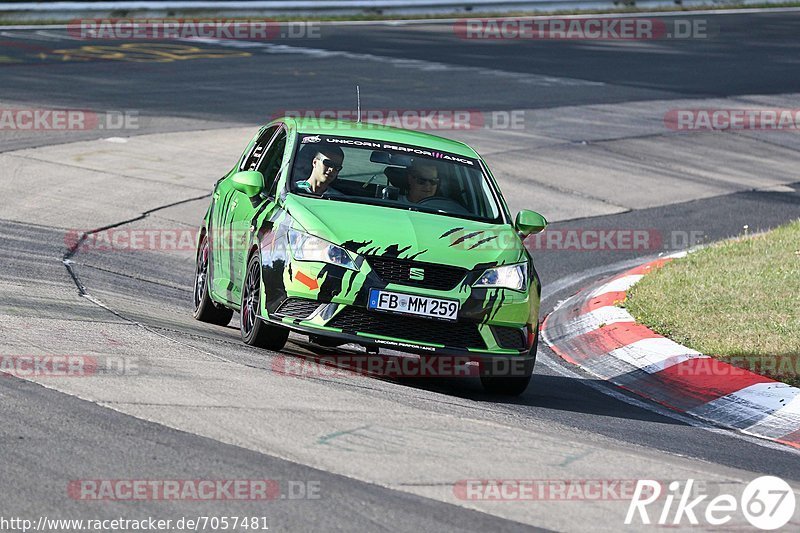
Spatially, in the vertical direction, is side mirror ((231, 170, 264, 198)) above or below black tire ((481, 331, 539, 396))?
above

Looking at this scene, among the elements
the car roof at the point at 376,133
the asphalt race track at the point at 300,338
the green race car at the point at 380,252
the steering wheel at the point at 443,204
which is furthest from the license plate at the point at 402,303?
the car roof at the point at 376,133

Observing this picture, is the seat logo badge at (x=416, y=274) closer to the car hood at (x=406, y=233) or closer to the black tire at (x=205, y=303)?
the car hood at (x=406, y=233)

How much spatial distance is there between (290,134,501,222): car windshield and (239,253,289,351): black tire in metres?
0.62

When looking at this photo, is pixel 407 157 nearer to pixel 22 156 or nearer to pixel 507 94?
pixel 22 156

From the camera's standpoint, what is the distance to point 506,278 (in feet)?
27.6

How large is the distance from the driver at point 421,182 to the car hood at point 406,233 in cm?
37

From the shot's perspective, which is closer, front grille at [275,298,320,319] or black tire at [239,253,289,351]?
front grille at [275,298,320,319]

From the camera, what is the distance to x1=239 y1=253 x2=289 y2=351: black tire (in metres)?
8.64

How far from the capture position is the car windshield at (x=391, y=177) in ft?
29.8

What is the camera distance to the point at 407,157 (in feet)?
31.1

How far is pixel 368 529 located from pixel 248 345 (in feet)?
12.4

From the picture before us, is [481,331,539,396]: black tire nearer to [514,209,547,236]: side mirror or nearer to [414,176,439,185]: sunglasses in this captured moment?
[514,209,547,236]: side mirror

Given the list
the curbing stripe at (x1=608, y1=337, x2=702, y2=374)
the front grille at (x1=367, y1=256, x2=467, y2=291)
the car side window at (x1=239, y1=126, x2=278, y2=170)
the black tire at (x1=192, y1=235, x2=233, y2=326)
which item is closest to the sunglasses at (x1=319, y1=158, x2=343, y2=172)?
the car side window at (x1=239, y1=126, x2=278, y2=170)

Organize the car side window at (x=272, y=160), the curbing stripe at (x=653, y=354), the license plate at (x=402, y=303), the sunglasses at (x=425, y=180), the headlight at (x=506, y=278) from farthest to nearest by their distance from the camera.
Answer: the curbing stripe at (x=653, y=354)
the car side window at (x=272, y=160)
the sunglasses at (x=425, y=180)
the headlight at (x=506, y=278)
the license plate at (x=402, y=303)
